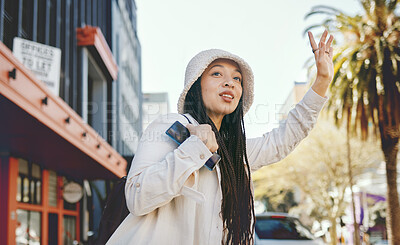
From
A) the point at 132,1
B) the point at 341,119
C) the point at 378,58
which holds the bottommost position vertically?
the point at 341,119

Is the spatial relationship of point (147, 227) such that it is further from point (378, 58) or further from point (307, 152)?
point (307, 152)

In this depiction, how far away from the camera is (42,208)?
1306cm

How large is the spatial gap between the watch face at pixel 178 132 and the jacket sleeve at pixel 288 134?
573mm

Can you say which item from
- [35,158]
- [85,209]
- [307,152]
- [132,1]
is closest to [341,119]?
[35,158]

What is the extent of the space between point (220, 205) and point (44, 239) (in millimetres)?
12538

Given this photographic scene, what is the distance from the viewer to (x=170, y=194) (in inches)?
67.7

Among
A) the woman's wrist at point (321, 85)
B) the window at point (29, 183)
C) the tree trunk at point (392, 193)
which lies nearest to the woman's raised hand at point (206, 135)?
the woman's wrist at point (321, 85)

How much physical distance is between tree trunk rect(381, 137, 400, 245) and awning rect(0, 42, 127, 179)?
7438mm

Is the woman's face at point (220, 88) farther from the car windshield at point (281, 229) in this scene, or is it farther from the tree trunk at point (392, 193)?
the tree trunk at point (392, 193)

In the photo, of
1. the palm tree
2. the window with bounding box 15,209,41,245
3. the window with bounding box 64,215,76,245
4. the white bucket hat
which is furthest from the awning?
the palm tree

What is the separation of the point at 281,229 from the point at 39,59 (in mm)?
6459

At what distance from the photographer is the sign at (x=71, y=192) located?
15.2 m

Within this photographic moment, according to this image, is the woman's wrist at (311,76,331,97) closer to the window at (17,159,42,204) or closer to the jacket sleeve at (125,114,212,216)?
the jacket sleeve at (125,114,212,216)

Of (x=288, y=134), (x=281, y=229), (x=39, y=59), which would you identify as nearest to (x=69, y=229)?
(x=39, y=59)
